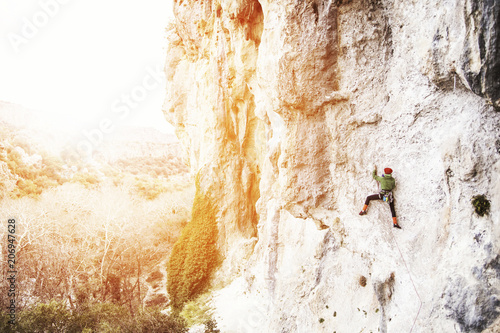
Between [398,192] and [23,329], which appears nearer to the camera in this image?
[398,192]

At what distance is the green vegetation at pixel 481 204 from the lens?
4.43m

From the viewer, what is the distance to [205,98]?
15.6 meters

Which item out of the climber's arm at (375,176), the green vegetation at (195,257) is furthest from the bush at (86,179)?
the climber's arm at (375,176)

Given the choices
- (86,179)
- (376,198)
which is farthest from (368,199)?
(86,179)

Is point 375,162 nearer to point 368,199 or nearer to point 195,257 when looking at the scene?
point 368,199

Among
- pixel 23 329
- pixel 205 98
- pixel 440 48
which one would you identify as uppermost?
pixel 205 98

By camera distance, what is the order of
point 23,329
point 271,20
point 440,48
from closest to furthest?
1. point 440,48
2. point 271,20
3. point 23,329

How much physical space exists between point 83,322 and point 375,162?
11948 mm

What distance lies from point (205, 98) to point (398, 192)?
12.4 metres

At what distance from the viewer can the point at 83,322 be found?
9883 millimetres

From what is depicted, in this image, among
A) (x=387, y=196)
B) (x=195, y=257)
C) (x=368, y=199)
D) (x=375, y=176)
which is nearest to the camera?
(x=387, y=196)

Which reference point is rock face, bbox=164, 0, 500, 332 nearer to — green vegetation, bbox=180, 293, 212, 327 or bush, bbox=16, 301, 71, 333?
green vegetation, bbox=180, 293, 212, 327

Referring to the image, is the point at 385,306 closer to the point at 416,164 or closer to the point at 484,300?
the point at 484,300

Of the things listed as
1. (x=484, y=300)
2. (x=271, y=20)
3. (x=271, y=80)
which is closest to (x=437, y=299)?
(x=484, y=300)
